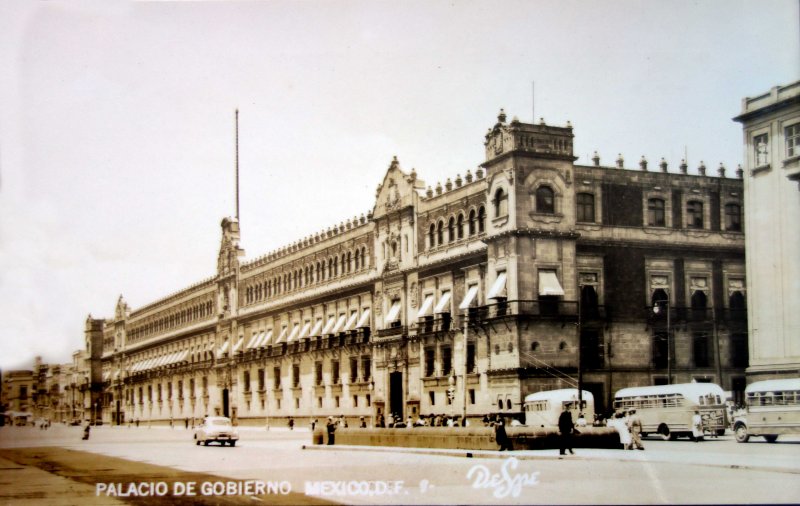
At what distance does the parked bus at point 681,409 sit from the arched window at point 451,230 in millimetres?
12215

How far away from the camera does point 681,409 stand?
3180 cm

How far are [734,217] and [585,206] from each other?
5.62 meters

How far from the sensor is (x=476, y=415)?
3953 cm

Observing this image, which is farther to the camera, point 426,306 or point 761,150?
point 426,306

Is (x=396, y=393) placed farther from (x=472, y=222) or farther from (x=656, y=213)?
(x=656, y=213)

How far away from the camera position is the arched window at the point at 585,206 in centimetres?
3834

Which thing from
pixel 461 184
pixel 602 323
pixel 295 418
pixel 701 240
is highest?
pixel 461 184

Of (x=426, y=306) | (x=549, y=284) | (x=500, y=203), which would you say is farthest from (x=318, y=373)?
(x=549, y=284)

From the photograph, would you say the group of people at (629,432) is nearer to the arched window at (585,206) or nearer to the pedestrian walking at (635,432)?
the pedestrian walking at (635,432)

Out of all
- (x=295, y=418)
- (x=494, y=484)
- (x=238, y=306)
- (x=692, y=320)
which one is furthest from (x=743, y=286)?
(x=238, y=306)

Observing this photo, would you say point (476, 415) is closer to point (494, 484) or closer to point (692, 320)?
point (692, 320)

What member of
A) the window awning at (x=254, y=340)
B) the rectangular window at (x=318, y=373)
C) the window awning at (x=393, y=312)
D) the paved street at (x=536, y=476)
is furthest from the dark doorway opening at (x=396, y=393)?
the paved street at (x=536, y=476)

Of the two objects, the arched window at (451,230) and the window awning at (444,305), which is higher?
the arched window at (451,230)

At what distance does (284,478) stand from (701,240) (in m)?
23.4
